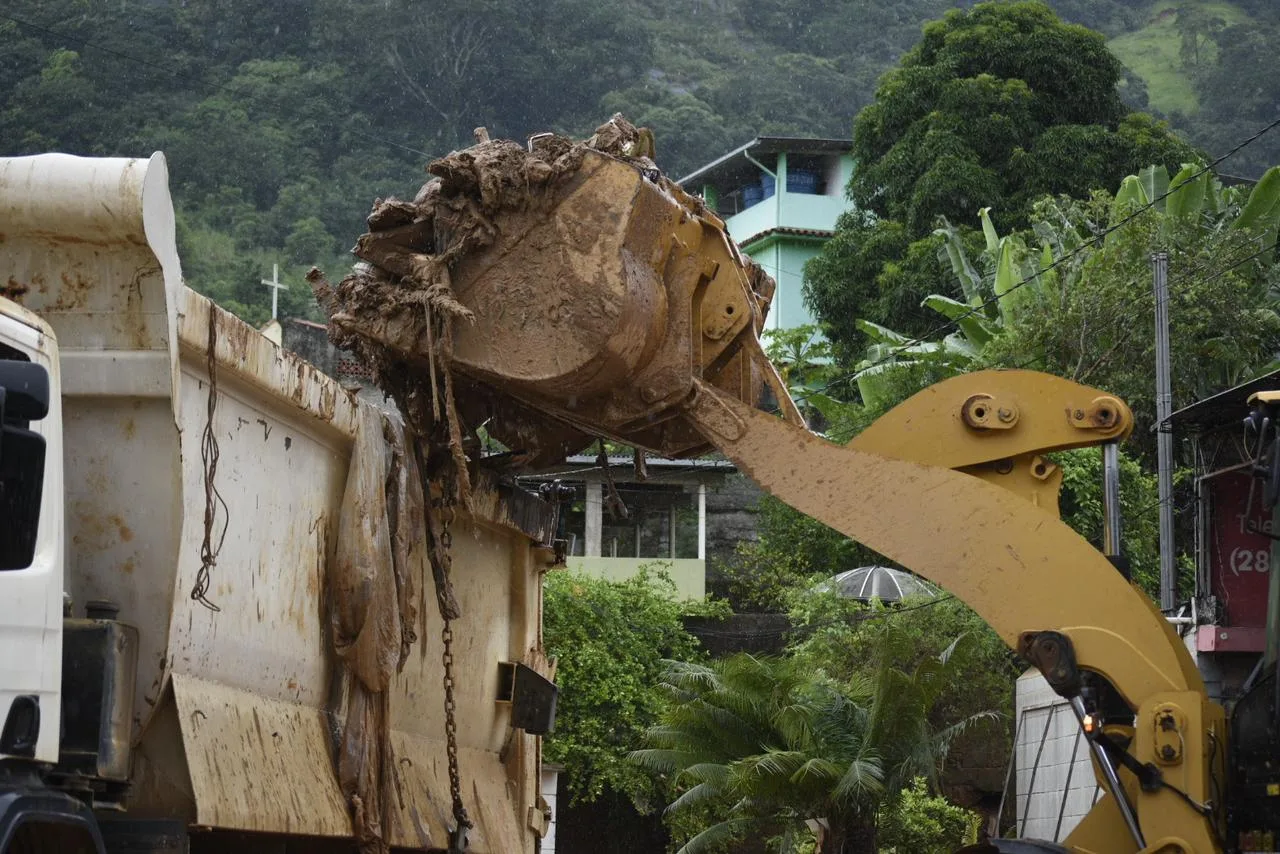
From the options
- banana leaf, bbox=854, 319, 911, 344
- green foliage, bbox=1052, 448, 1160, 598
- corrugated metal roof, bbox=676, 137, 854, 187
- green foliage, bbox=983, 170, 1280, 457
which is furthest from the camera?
corrugated metal roof, bbox=676, 137, 854, 187

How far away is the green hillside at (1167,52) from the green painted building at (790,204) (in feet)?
58.2

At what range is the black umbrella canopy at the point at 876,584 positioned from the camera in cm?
2459

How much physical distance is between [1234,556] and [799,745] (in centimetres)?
610

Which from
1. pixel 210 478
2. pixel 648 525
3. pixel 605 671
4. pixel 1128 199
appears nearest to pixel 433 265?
pixel 210 478

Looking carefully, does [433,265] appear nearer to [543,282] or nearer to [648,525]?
[543,282]

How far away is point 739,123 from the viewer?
59.7 m

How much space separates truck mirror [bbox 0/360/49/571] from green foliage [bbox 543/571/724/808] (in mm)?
17842

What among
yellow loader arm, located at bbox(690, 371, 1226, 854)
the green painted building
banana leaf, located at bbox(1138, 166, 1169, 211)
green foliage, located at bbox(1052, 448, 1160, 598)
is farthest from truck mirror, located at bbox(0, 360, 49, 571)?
the green painted building

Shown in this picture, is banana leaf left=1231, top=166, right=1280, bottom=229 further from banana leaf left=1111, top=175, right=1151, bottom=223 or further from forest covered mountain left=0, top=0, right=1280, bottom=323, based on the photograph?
forest covered mountain left=0, top=0, right=1280, bottom=323

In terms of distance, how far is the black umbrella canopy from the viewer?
24594 mm

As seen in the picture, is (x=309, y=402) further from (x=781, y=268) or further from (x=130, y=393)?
(x=781, y=268)

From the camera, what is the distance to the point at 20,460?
13.8ft

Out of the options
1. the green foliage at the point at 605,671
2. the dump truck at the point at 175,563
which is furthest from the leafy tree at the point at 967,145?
the dump truck at the point at 175,563

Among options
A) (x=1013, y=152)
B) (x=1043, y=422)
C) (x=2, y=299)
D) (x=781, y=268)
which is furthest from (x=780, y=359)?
(x=2, y=299)
